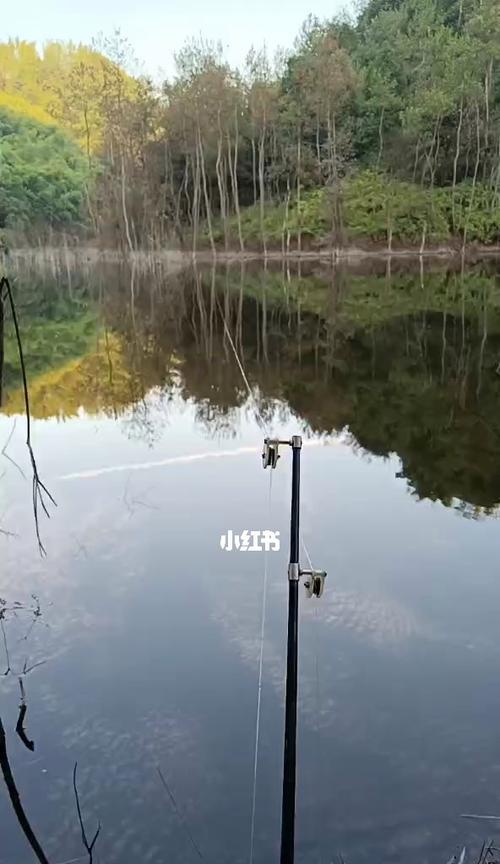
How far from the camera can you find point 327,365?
13.0 meters

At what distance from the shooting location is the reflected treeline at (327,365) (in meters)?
8.73

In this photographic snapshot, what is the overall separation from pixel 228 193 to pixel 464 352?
122ft

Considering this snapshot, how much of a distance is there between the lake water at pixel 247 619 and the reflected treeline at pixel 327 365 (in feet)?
0.21

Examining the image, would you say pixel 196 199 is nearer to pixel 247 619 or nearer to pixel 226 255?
pixel 226 255

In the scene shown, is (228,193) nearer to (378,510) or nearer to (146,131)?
(146,131)

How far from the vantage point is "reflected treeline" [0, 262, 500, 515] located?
873cm

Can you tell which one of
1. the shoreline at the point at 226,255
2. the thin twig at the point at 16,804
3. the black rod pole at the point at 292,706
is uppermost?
the black rod pole at the point at 292,706

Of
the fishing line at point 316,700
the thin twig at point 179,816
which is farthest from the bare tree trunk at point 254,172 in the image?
the thin twig at point 179,816

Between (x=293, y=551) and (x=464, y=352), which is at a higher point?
(x=293, y=551)

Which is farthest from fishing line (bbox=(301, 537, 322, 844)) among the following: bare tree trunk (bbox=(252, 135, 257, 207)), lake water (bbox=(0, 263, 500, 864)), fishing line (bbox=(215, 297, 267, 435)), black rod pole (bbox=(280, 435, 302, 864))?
bare tree trunk (bbox=(252, 135, 257, 207))

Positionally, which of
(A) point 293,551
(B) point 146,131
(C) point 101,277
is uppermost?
(B) point 146,131

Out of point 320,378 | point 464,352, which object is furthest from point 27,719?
point 464,352

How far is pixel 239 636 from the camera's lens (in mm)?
4793

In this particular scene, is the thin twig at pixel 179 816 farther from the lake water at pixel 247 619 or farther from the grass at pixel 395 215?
the grass at pixel 395 215
